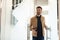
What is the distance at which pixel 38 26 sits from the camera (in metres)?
2.11

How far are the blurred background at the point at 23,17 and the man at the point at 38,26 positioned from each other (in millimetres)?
55

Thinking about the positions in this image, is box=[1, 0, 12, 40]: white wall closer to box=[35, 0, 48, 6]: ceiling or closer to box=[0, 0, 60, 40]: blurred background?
box=[0, 0, 60, 40]: blurred background

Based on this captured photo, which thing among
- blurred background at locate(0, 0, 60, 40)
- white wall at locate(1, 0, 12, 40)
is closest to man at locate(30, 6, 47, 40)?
blurred background at locate(0, 0, 60, 40)

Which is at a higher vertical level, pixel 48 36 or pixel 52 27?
pixel 52 27

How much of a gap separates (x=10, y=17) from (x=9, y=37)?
32cm

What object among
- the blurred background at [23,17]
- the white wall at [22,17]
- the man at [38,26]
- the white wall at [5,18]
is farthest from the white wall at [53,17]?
the white wall at [5,18]

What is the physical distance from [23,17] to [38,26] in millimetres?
288

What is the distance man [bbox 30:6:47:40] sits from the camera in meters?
2.10

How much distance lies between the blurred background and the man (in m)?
0.05

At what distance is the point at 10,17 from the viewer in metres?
2.28

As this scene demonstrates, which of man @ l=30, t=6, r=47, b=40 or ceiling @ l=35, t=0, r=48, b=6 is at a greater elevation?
ceiling @ l=35, t=0, r=48, b=6

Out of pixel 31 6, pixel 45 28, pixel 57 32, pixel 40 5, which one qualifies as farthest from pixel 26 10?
pixel 57 32

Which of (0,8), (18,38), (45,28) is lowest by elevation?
(18,38)

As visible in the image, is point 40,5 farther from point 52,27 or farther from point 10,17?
point 10,17
